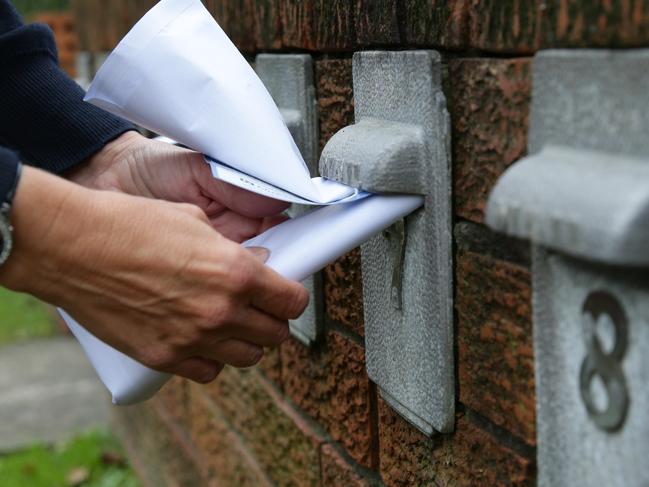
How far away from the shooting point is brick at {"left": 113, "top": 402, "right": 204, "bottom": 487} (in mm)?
3479

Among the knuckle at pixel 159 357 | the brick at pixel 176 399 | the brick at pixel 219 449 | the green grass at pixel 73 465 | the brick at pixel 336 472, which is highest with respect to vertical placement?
the knuckle at pixel 159 357

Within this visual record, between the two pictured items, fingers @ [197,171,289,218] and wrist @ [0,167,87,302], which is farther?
fingers @ [197,171,289,218]

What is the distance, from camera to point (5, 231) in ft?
4.15

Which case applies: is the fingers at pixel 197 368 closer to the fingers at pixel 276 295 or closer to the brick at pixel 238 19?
the fingers at pixel 276 295

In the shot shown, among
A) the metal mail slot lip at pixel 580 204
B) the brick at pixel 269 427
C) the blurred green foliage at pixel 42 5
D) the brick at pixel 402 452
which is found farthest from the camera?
the blurred green foliage at pixel 42 5

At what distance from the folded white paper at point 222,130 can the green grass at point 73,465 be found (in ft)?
10.7

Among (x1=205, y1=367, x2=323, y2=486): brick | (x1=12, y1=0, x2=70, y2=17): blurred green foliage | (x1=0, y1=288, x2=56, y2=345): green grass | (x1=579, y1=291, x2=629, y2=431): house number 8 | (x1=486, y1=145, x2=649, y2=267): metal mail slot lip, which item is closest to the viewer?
(x1=486, y1=145, x2=649, y2=267): metal mail slot lip

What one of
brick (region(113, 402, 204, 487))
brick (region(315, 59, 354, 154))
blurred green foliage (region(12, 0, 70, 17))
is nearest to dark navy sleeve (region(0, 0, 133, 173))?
brick (region(315, 59, 354, 154))

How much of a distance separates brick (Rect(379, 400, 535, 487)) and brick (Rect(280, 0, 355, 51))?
0.67 m

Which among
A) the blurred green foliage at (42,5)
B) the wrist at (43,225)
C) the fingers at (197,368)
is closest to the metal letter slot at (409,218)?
the fingers at (197,368)

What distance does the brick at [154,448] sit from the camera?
348 centimetres

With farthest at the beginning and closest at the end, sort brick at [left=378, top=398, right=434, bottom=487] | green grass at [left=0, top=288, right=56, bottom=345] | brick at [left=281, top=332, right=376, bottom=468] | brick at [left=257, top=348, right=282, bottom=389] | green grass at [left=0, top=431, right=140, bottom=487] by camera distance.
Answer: green grass at [left=0, top=288, right=56, bottom=345]
green grass at [left=0, top=431, right=140, bottom=487]
brick at [left=257, top=348, right=282, bottom=389]
brick at [left=281, top=332, right=376, bottom=468]
brick at [left=378, top=398, right=434, bottom=487]

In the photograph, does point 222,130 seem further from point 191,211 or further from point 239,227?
point 239,227

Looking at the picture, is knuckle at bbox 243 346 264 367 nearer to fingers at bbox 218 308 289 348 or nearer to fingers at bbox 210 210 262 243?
fingers at bbox 218 308 289 348
